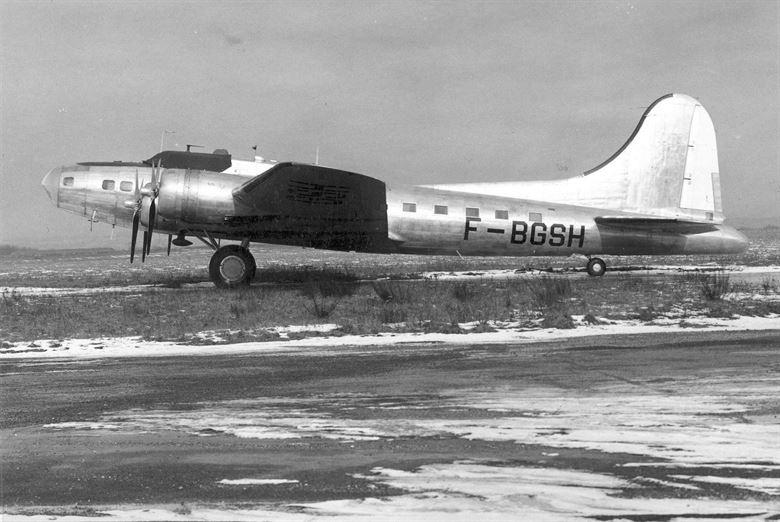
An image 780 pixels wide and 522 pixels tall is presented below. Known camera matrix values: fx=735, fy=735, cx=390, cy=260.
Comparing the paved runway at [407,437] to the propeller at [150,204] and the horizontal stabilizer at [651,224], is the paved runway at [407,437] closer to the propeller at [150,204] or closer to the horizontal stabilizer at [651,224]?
the propeller at [150,204]

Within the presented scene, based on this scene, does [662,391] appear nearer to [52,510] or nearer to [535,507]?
[535,507]

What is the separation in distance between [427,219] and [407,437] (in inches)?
568

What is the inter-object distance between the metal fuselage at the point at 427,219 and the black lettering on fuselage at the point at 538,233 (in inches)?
1.1

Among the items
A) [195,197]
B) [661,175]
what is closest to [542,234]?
[661,175]

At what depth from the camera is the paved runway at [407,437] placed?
15.6 ft

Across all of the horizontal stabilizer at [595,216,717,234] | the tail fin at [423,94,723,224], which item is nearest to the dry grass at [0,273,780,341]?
the horizontal stabilizer at [595,216,717,234]

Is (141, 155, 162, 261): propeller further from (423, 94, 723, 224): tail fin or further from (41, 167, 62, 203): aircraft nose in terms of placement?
(423, 94, 723, 224): tail fin

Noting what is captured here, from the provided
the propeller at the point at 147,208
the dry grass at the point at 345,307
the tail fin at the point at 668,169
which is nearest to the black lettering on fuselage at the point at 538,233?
the dry grass at the point at 345,307

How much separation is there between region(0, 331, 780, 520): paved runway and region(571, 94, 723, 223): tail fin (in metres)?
13.2

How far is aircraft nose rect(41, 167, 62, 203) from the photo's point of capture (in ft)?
63.6

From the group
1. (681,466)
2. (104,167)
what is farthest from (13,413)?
(104,167)

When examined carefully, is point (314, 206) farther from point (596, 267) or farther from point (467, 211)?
point (596, 267)

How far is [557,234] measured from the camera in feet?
69.1

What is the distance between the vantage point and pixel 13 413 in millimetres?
7422
